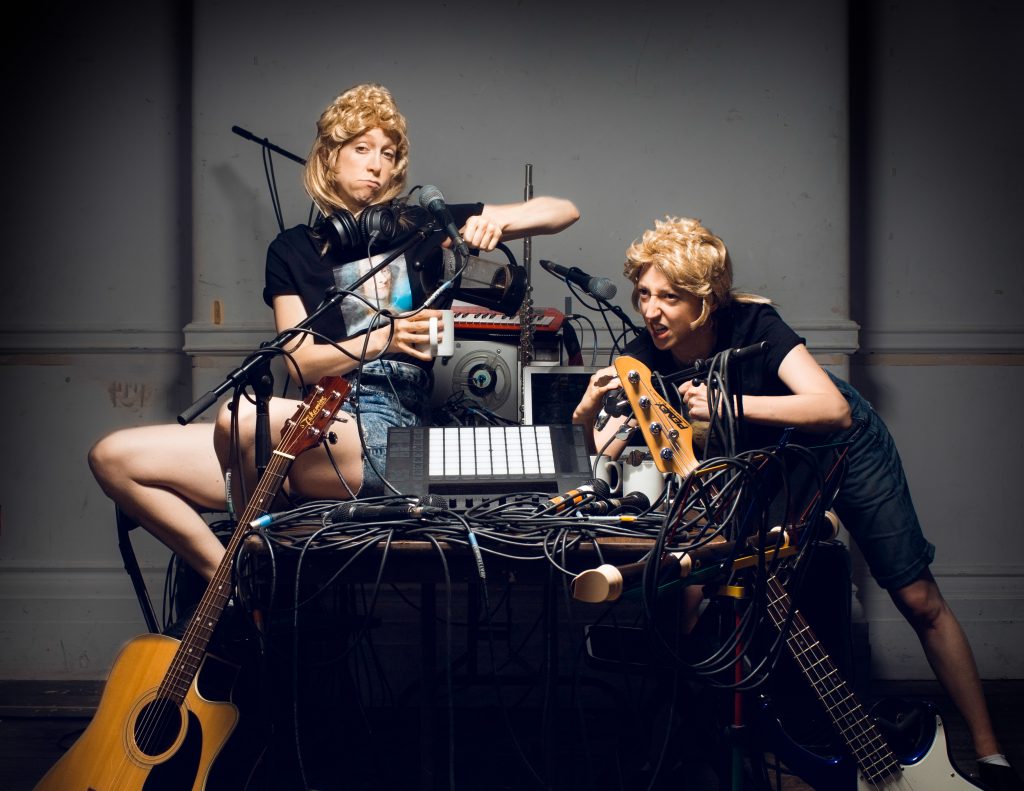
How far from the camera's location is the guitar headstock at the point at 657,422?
1816mm

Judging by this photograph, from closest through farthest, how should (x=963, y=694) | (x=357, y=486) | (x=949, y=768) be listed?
(x=949, y=768) < (x=357, y=486) < (x=963, y=694)

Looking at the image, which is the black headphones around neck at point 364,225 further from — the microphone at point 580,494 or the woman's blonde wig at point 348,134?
the microphone at point 580,494

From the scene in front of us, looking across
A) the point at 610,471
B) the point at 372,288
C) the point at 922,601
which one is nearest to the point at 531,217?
the point at 372,288

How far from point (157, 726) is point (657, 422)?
112 centimetres

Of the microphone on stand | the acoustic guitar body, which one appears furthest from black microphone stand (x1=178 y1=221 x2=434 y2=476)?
the microphone on stand

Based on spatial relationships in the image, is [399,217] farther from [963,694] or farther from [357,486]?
[963,694]

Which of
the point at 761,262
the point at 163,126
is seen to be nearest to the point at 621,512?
the point at 761,262

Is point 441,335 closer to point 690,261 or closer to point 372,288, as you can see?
point 372,288

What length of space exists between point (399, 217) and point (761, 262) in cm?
132

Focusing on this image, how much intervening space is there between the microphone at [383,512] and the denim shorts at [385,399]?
0.37 metres

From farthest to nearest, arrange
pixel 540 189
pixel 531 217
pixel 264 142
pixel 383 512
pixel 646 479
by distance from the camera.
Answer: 1. pixel 540 189
2. pixel 264 142
3. pixel 531 217
4. pixel 646 479
5. pixel 383 512

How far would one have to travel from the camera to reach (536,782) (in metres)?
2.25

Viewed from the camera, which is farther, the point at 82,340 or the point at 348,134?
the point at 82,340

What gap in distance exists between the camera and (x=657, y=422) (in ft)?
6.01
